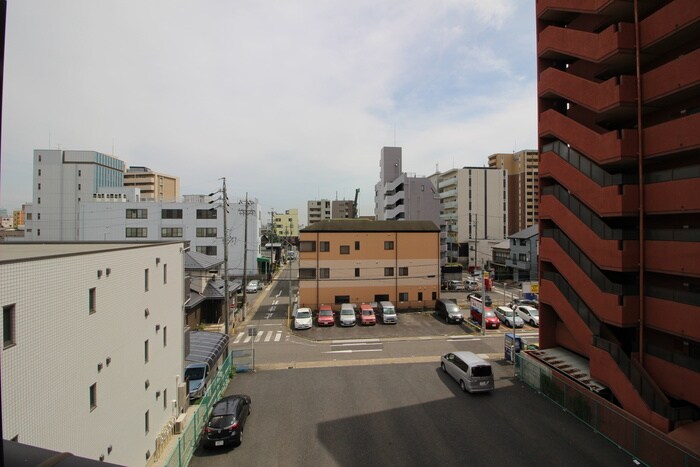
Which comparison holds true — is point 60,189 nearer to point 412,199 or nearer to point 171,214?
point 171,214

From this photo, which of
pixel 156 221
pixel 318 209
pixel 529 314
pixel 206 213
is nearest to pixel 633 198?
pixel 529 314

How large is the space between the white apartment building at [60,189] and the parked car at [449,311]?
200 ft

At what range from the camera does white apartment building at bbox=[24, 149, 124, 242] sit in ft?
212

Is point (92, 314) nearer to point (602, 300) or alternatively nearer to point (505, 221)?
point (602, 300)

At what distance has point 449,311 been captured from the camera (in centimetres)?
3209

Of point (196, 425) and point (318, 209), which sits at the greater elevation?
point (318, 209)

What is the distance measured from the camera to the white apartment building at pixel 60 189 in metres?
64.6

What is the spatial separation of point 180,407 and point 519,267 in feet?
155

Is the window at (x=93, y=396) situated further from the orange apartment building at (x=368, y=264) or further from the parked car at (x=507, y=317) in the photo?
the parked car at (x=507, y=317)

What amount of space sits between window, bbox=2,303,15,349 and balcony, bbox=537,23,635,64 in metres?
20.1

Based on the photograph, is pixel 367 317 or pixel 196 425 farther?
pixel 367 317

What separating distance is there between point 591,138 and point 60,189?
8097cm

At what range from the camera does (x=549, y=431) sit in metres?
14.3

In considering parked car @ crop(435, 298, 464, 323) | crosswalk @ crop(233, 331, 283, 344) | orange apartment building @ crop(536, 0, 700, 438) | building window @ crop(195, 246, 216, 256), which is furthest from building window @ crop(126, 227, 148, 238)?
orange apartment building @ crop(536, 0, 700, 438)
